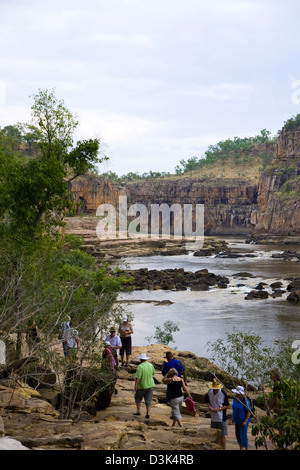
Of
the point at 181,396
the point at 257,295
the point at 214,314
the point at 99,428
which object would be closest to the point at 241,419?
the point at 181,396

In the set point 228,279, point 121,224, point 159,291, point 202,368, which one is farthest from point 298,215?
point 202,368

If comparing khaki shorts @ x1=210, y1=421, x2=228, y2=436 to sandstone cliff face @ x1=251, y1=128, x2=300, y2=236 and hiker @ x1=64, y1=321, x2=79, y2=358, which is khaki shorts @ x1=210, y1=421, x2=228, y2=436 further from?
sandstone cliff face @ x1=251, y1=128, x2=300, y2=236

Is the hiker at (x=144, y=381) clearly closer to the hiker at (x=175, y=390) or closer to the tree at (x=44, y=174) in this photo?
the hiker at (x=175, y=390)

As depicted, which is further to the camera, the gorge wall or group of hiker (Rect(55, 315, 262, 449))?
the gorge wall

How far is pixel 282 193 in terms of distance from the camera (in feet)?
375

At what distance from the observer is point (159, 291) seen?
42.6 meters

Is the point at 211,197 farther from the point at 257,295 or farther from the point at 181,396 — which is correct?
the point at 181,396

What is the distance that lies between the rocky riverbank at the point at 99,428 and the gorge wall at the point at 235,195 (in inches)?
3107

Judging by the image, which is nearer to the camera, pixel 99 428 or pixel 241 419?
pixel 99 428

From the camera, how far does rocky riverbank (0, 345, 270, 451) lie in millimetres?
7121

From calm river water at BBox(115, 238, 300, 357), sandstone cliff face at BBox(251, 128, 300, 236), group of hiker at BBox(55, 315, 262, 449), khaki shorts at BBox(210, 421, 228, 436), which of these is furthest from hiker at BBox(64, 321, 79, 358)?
sandstone cliff face at BBox(251, 128, 300, 236)

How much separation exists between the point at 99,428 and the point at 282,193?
11241 cm

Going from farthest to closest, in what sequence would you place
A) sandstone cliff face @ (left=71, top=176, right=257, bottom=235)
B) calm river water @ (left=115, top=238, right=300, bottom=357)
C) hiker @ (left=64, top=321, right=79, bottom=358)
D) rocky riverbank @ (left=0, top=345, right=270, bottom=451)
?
sandstone cliff face @ (left=71, top=176, right=257, bottom=235)
calm river water @ (left=115, top=238, right=300, bottom=357)
hiker @ (left=64, top=321, right=79, bottom=358)
rocky riverbank @ (left=0, top=345, right=270, bottom=451)

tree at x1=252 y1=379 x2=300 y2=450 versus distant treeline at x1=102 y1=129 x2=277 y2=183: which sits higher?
distant treeline at x1=102 y1=129 x2=277 y2=183
